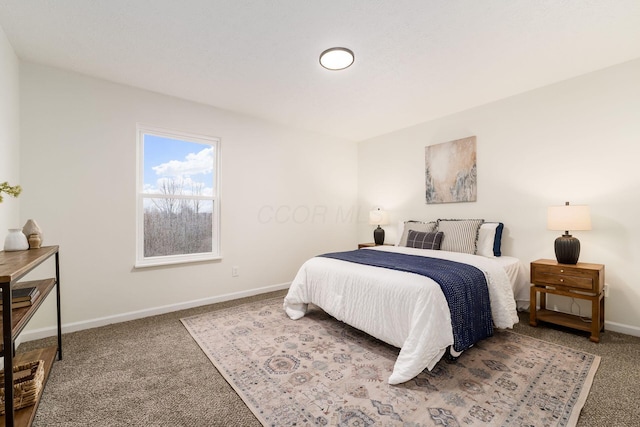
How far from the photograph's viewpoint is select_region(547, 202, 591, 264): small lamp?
251 centimetres

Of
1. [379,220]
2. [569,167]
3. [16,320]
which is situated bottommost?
[16,320]

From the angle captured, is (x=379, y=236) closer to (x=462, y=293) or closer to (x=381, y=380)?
(x=462, y=293)

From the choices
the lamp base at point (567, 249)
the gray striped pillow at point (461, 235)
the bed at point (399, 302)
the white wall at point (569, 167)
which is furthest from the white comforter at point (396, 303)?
the white wall at point (569, 167)

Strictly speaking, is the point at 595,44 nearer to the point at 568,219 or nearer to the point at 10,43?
the point at 568,219

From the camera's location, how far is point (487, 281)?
241 centimetres

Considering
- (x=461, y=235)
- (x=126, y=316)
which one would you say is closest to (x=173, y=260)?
(x=126, y=316)

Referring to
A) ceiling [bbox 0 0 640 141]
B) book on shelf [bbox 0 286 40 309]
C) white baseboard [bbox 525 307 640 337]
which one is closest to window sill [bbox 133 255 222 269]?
book on shelf [bbox 0 286 40 309]

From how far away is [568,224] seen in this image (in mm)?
2545

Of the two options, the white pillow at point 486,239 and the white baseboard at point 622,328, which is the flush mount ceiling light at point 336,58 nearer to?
the white pillow at point 486,239

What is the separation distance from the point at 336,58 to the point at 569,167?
104 inches

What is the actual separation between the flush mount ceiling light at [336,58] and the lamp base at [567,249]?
2.60 metres

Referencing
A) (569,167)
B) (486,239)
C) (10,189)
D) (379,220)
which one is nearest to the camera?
(10,189)

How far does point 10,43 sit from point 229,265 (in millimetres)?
2819

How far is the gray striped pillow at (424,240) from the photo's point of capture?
3481 millimetres
